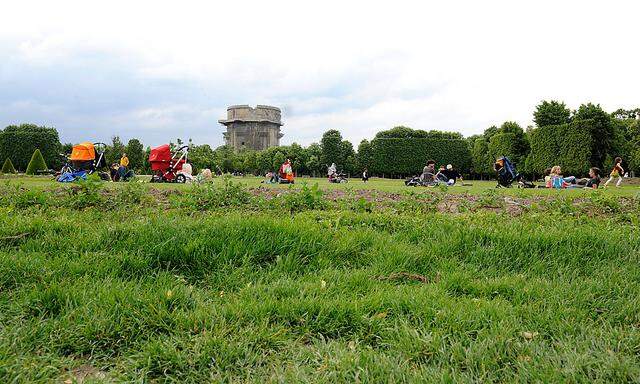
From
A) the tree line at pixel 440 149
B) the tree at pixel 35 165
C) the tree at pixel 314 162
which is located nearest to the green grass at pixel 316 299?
the tree line at pixel 440 149

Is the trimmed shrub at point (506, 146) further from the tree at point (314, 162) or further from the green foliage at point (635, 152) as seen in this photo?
the tree at point (314, 162)

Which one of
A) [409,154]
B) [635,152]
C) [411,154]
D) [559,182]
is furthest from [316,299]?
[411,154]

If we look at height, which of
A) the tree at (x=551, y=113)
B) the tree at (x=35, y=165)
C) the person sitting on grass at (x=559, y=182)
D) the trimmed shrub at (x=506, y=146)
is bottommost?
the person sitting on grass at (x=559, y=182)

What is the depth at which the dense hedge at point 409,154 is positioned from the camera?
62.7 m

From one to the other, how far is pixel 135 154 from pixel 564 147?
51.6m

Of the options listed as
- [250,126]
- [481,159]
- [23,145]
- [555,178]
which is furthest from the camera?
[250,126]

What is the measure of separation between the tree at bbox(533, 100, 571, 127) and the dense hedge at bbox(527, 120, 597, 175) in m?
2.50

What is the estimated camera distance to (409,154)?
62.7 meters

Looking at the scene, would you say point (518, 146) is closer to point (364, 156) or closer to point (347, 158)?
point (364, 156)

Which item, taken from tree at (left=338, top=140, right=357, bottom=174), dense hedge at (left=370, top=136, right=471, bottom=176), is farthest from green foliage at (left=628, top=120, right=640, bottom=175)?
tree at (left=338, top=140, right=357, bottom=174)

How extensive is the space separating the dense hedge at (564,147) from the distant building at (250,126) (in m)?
77.7

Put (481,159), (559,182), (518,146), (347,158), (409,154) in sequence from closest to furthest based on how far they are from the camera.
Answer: (559,182)
(518,146)
(481,159)
(409,154)
(347,158)

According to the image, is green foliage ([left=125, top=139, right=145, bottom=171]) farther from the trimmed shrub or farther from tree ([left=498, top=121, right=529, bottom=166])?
tree ([left=498, top=121, right=529, bottom=166])

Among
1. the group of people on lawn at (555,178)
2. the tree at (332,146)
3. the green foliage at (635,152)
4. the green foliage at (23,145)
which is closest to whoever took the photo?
the group of people on lawn at (555,178)
